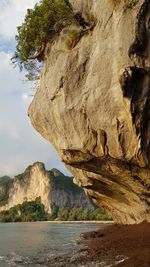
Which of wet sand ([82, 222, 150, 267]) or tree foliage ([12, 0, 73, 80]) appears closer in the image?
wet sand ([82, 222, 150, 267])

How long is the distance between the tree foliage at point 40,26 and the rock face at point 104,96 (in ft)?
2.35

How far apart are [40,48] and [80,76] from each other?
7.29 meters

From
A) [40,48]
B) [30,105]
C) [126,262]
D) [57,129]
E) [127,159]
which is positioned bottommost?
[126,262]

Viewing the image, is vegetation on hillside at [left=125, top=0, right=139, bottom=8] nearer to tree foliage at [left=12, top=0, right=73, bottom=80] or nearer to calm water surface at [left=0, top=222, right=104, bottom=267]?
tree foliage at [left=12, top=0, right=73, bottom=80]

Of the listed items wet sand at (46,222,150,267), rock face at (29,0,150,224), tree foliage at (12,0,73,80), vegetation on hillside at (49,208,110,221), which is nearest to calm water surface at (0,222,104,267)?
wet sand at (46,222,150,267)

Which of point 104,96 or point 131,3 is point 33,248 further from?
point 131,3

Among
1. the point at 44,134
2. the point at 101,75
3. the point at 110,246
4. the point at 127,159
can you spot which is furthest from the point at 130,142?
the point at 44,134

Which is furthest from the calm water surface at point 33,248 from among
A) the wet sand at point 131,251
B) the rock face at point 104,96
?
the rock face at point 104,96

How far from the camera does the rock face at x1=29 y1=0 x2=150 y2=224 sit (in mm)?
20562

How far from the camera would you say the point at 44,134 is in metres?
31.2

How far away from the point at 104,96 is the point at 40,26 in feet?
30.7

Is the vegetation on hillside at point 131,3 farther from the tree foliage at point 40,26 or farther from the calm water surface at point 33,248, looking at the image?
the calm water surface at point 33,248

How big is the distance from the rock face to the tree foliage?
2.35 feet

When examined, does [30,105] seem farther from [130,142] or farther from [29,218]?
[29,218]
